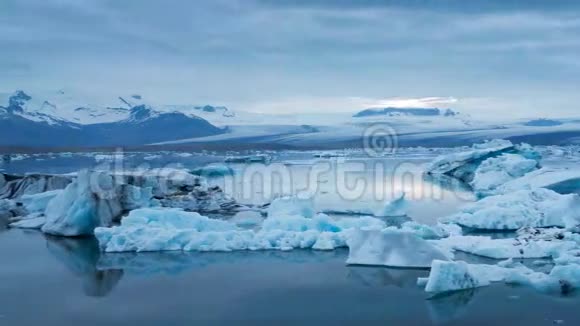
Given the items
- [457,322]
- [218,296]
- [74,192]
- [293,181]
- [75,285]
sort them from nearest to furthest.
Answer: [457,322] < [218,296] < [75,285] < [74,192] < [293,181]

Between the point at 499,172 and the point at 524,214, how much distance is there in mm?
6280

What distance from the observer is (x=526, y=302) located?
521 cm

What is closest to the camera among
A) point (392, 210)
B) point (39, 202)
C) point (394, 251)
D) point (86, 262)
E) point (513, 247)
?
point (394, 251)

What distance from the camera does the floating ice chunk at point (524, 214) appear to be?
26.5 ft

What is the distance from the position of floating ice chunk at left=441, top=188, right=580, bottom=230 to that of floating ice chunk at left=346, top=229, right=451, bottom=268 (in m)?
2.14

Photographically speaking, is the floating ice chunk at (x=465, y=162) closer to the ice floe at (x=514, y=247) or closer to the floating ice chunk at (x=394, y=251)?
the ice floe at (x=514, y=247)

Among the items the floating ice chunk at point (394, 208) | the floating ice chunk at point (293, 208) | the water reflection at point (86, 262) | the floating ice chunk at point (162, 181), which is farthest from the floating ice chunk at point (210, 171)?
the water reflection at point (86, 262)

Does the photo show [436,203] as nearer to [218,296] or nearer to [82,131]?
[218,296]

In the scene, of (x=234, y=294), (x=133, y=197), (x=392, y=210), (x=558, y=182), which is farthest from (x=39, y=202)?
(x=558, y=182)

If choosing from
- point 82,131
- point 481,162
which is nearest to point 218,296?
point 481,162

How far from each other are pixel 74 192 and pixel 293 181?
8.04 metres

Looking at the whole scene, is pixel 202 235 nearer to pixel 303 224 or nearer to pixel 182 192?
pixel 303 224

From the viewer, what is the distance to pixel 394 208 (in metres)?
9.49

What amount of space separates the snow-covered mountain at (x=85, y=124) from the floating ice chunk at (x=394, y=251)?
67.4 m
